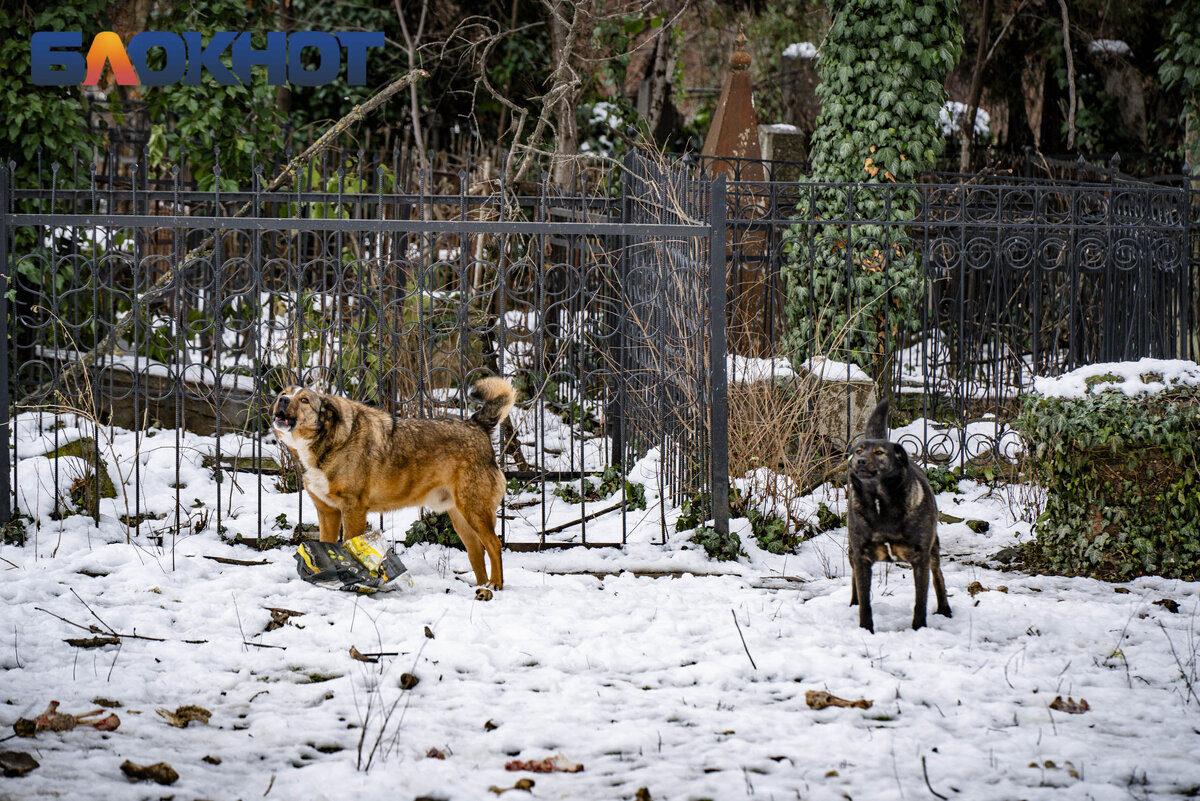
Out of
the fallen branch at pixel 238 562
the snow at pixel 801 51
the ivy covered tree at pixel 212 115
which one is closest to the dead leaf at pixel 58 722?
the fallen branch at pixel 238 562

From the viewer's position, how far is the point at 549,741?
Answer: 386 cm

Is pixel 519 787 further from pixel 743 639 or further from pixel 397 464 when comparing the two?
pixel 397 464

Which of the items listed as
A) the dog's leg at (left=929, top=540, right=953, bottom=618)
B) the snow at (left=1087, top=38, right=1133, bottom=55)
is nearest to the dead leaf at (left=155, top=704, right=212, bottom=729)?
the dog's leg at (left=929, top=540, right=953, bottom=618)

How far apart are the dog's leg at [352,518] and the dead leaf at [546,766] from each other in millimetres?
2318

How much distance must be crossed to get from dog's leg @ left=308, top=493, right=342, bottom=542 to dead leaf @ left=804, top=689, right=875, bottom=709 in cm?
276

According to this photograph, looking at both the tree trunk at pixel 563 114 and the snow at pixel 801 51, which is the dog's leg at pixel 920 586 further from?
the snow at pixel 801 51

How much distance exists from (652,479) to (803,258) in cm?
383

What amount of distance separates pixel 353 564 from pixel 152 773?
2213mm

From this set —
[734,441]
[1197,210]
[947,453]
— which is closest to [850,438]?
[947,453]

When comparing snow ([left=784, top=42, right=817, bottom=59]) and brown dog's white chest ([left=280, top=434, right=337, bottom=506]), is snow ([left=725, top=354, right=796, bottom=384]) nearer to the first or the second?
brown dog's white chest ([left=280, top=434, right=337, bottom=506])

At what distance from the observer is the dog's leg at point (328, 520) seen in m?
5.83

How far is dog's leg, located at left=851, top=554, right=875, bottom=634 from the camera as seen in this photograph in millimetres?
5148
